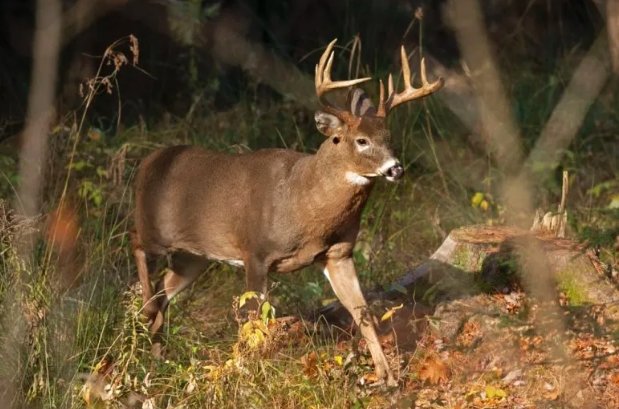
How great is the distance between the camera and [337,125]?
22.5ft

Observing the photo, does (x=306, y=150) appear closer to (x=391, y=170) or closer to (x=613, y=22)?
(x=613, y=22)

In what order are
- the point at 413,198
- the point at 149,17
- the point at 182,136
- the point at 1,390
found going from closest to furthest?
1. the point at 1,390
2. the point at 413,198
3. the point at 182,136
4. the point at 149,17

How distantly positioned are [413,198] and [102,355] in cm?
372

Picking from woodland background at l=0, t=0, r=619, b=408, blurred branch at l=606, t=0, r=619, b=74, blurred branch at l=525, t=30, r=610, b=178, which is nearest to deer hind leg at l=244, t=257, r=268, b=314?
woodland background at l=0, t=0, r=619, b=408

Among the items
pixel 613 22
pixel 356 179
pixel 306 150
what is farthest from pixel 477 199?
pixel 356 179

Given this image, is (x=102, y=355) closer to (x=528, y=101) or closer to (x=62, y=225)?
(x=62, y=225)

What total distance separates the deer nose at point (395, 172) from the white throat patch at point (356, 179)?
187 millimetres

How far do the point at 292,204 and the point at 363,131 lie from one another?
513mm

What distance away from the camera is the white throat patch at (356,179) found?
6.70m

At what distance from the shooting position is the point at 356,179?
6703mm

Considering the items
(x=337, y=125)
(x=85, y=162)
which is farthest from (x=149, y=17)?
(x=337, y=125)

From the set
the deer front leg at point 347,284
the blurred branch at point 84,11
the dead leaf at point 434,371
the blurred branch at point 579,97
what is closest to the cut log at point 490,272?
the deer front leg at point 347,284

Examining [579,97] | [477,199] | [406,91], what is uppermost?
[579,97]

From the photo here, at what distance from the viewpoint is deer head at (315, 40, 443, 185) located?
6.57 metres
